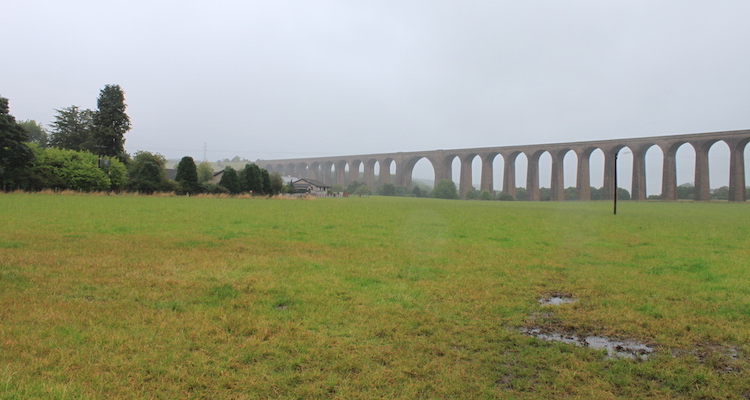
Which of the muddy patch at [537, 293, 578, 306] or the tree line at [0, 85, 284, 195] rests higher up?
the tree line at [0, 85, 284, 195]

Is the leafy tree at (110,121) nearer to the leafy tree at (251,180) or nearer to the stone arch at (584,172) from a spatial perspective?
the leafy tree at (251,180)

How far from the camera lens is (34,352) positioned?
3.04m

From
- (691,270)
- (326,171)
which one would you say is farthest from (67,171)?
(326,171)

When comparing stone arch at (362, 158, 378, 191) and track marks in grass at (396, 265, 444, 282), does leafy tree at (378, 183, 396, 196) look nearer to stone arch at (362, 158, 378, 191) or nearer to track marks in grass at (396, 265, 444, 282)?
stone arch at (362, 158, 378, 191)

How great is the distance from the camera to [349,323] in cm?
407

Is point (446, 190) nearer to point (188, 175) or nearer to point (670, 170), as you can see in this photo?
point (670, 170)

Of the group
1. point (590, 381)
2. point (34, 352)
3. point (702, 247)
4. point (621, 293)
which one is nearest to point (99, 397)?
point (34, 352)

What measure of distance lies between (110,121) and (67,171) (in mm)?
12684

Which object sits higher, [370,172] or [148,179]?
[370,172]

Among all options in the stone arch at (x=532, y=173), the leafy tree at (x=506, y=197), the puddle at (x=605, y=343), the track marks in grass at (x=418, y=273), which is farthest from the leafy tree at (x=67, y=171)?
the leafy tree at (x=506, y=197)

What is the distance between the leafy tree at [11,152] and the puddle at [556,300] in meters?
34.1

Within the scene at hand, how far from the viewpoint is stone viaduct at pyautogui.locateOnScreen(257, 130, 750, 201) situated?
54.7 m

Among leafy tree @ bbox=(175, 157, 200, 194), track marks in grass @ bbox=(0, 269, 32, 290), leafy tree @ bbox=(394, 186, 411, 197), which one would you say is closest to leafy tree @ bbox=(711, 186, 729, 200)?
leafy tree @ bbox=(394, 186, 411, 197)

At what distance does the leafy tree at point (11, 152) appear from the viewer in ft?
91.2
